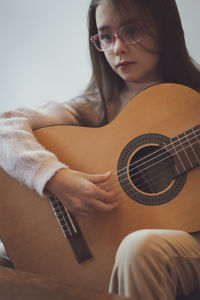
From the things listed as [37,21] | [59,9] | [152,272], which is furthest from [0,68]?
[152,272]

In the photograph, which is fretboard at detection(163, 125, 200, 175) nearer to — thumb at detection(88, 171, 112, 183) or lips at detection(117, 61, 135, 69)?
Answer: thumb at detection(88, 171, 112, 183)

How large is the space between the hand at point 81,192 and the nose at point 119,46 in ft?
1.32

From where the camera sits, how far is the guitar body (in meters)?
0.81

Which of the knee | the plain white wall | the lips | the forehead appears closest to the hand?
the knee

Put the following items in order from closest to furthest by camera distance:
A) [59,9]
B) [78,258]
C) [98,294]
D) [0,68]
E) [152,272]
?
[98,294] → [152,272] → [78,258] → [59,9] → [0,68]

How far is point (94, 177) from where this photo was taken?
0.85 metres

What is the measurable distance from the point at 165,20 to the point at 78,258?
2.66ft

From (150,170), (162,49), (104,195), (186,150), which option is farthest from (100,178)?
(162,49)

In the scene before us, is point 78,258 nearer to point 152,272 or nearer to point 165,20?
Answer: point 152,272

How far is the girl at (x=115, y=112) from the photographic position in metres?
0.67

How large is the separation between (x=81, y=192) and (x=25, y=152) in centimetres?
21

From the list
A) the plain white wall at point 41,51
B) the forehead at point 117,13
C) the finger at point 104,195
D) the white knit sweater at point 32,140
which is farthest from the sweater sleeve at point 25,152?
the plain white wall at point 41,51

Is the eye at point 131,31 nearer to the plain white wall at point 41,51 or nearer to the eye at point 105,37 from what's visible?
the eye at point 105,37

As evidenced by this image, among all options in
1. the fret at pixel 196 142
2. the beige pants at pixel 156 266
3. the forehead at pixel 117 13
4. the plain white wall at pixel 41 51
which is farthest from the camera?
the plain white wall at pixel 41 51
